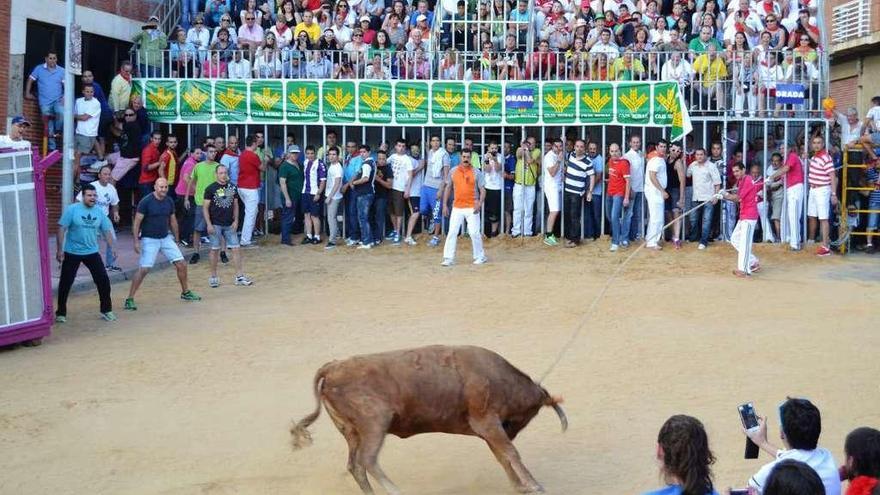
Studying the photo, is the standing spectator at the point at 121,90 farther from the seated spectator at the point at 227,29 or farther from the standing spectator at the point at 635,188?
the standing spectator at the point at 635,188

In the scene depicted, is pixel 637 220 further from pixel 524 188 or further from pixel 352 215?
pixel 352 215

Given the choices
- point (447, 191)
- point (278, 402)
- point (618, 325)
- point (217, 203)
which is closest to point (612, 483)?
point (278, 402)

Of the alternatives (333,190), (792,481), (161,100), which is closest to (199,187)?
(333,190)

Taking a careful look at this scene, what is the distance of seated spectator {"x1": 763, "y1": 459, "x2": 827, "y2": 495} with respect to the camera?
448cm

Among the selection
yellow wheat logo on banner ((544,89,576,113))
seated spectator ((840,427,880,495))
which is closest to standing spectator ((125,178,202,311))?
yellow wheat logo on banner ((544,89,576,113))

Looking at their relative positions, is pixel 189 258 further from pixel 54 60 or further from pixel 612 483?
pixel 612 483

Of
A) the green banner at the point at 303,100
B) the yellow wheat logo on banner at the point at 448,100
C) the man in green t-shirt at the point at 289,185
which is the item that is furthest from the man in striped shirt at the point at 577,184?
the man in green t-shirt at the point at 289,185

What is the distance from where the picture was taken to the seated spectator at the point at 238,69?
867 inches

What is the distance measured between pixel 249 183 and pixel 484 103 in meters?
4.53

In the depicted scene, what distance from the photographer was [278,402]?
10.9 m

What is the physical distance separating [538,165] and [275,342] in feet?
28.9

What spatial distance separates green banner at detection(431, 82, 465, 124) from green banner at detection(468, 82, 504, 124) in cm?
17

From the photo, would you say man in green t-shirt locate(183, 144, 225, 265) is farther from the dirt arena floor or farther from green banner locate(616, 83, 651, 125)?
green banner locate(616, 83, 651, 125)

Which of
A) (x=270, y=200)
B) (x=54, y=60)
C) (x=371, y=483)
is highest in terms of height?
(x=54, y=60)
